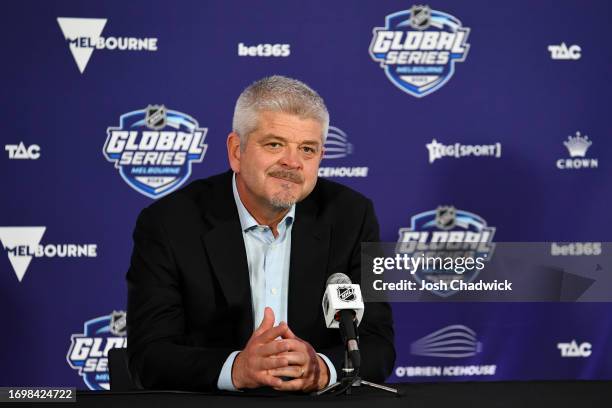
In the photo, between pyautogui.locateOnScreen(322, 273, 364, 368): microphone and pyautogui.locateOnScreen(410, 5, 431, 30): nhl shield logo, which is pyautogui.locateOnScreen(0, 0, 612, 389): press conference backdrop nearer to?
pyautogui.locateOnScreen(410, 5, 431, 30): nhl shield logo

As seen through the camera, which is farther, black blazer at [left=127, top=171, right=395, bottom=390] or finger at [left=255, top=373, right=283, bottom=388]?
black blazer at [left=127, top=171, right=395, bottom=390]

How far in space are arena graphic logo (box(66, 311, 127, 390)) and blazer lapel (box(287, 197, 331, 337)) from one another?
69.0 inches

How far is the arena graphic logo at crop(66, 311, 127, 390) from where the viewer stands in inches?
167

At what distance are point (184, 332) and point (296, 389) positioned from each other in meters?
0.65

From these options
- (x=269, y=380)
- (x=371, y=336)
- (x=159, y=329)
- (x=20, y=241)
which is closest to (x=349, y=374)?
(x=269, y=380)

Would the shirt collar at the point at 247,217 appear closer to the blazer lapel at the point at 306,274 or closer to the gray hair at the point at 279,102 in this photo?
the blazer lapel at the point at 306,274

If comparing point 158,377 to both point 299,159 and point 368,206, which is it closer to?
point 299,159

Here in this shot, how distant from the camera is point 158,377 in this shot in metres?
2.39

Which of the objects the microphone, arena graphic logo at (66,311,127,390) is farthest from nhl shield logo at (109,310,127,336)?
the microphone

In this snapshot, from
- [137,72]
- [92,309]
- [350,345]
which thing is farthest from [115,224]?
[350,345]

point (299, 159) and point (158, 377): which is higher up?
point (299, 159)

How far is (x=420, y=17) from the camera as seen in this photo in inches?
173

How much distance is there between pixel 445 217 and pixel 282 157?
1.95m

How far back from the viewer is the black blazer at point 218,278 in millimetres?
2543
